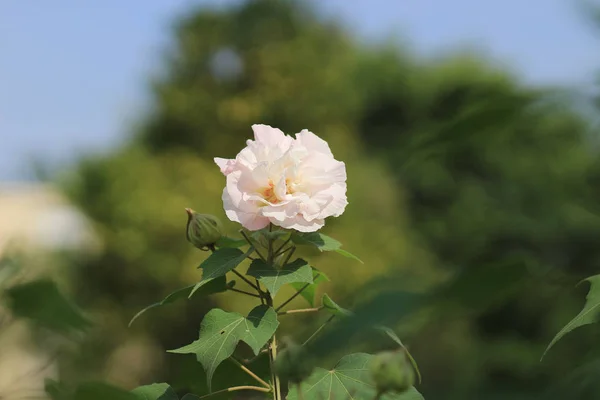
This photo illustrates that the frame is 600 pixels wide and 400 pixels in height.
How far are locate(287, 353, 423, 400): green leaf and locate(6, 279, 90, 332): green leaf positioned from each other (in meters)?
0.26

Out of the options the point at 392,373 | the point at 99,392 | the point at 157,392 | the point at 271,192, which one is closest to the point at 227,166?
the point at 271,192

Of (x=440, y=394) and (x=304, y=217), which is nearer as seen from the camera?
(x=440, y=394)

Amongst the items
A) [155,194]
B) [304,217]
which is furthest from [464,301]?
[155,194]

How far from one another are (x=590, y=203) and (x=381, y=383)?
0.13 meters

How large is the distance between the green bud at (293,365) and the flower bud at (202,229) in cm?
22

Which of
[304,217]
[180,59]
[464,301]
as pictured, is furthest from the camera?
[180,59]

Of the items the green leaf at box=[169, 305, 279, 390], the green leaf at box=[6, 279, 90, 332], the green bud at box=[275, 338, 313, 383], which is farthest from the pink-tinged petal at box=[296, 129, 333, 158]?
the green leaf at box=[6, 279, 90, 332]

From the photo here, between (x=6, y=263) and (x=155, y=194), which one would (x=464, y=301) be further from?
(x=155, y=194)

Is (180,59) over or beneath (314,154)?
beneath

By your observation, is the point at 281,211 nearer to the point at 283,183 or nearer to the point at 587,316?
the point at 283,183

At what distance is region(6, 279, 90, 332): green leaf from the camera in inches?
6.1

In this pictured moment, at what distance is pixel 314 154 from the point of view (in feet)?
1.72

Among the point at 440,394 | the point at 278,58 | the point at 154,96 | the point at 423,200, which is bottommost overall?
the point at 423,200

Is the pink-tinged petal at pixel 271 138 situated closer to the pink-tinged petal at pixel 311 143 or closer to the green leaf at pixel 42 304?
the pink-tinged petal at pixel 311 143
